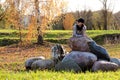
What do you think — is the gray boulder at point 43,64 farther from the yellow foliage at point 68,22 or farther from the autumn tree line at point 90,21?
the yellow foliage at point 68,22

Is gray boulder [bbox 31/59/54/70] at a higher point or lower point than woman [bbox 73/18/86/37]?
lower

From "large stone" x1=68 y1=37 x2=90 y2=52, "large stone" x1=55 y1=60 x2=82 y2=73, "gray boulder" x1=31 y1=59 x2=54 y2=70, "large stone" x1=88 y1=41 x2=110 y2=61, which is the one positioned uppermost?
"large stone" x1=68 y1=37 x2=90 y2=52

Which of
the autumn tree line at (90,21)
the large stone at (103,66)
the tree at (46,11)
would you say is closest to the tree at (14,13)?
the tree at (46,11)

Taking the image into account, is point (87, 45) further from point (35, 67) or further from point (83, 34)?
point (35, 67)

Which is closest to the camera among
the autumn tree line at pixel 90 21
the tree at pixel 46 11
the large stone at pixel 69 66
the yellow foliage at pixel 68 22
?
the large stone at pixel 69 66

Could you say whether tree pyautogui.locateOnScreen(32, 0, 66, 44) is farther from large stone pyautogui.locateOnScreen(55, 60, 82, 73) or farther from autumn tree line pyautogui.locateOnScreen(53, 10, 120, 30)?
autumn tree line pyautogui.locateOnScreen(53, 10, 120, 30)

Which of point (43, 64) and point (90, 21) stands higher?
point (90, 21)

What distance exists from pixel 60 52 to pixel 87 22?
46169 millimetres

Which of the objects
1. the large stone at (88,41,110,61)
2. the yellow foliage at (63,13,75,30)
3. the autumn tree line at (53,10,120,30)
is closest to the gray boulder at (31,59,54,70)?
the large stone at (88,41,110,61)

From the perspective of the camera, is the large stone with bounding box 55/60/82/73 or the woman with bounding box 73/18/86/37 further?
the woman with bounding box 73/18/86/37

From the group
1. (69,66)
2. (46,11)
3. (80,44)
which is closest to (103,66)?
(69,66)

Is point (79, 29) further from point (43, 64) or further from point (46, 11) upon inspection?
point (46, 11)

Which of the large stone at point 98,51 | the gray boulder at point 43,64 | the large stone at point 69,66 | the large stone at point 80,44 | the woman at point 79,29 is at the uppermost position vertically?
the woman at point 79,29

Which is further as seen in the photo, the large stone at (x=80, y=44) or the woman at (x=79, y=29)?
the woman at (x=79, y=29)
